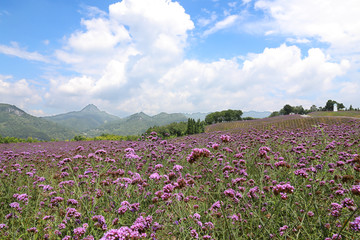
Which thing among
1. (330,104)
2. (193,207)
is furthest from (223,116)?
(193,207)

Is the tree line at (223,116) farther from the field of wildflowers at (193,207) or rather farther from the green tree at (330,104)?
the field of wildflowers at (193,207)

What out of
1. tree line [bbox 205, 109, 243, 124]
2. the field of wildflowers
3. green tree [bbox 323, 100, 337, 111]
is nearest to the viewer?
the field of wildflowers

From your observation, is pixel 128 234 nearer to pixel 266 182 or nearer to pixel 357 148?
pixel 266 182

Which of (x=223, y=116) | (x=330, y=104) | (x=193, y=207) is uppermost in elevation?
(x=330, y=104)

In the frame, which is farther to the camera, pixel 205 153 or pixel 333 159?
pixel 333 159

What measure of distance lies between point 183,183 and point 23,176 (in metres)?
6.98

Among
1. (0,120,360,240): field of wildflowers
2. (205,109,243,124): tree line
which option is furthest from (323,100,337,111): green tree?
(0,120,360,240): field of wildflowers

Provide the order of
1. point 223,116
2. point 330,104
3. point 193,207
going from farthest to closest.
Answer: point 223,116
point 330,104
point 193,207

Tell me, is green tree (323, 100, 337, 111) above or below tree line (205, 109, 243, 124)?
above

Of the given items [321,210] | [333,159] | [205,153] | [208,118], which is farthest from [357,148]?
[208,118]

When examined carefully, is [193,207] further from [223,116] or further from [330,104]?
[330,104]

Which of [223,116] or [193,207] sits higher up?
[223,116]

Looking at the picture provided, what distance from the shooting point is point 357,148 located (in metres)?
7.16

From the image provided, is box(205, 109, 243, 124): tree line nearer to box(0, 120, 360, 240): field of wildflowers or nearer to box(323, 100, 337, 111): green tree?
box(323, 100, 337, 111): green tree
